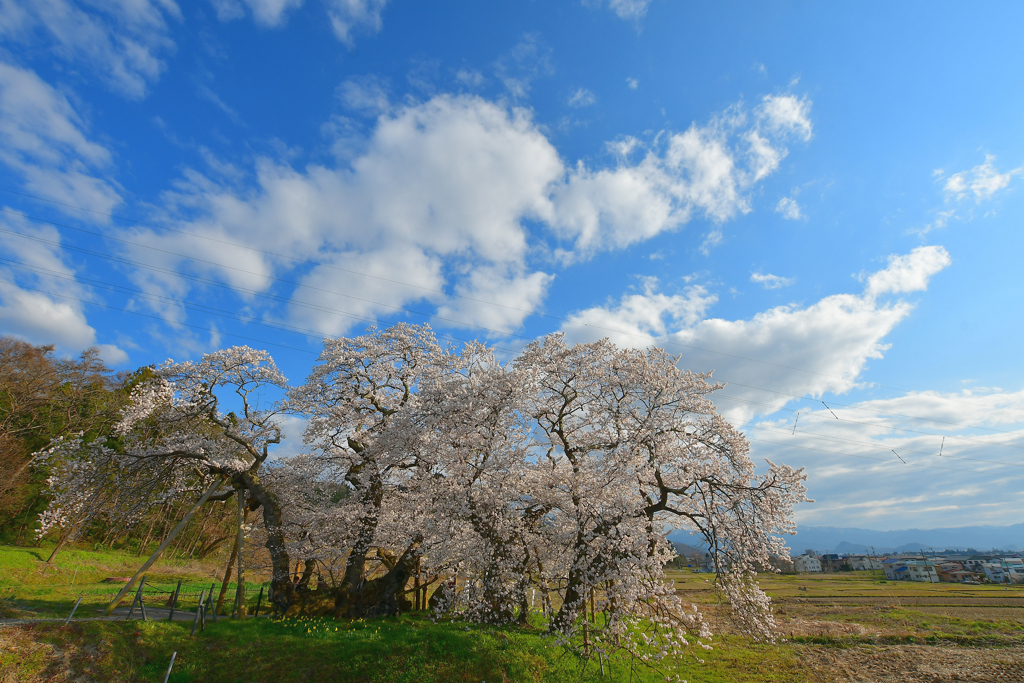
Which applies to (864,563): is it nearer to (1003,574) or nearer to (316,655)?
(1003,574)

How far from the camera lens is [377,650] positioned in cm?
1366

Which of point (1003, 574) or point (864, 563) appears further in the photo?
point (864, 563)

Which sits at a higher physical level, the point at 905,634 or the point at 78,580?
the point at 78,580

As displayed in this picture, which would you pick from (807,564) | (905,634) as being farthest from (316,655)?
(807,564)

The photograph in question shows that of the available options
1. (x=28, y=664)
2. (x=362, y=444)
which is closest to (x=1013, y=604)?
(x=362, y=444)

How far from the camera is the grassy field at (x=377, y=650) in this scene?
38.5 feet

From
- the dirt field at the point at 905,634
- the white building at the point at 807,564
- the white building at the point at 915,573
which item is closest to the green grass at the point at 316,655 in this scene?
the dirt field at the point at 905,634

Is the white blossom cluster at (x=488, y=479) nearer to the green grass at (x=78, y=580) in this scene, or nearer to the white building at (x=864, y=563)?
the green grass at (x=78, y=580)

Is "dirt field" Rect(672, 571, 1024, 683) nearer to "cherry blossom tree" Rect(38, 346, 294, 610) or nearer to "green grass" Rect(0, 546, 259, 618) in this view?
"cherry blossom tree" Rect(38, 346, 294, 610)

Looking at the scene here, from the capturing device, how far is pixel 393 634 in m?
15.2

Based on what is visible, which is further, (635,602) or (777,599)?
(777,599)

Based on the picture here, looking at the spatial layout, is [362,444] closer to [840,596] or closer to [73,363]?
[73,363]

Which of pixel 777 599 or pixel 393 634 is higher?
pixel 393 634

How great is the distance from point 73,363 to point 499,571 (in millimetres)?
41173
